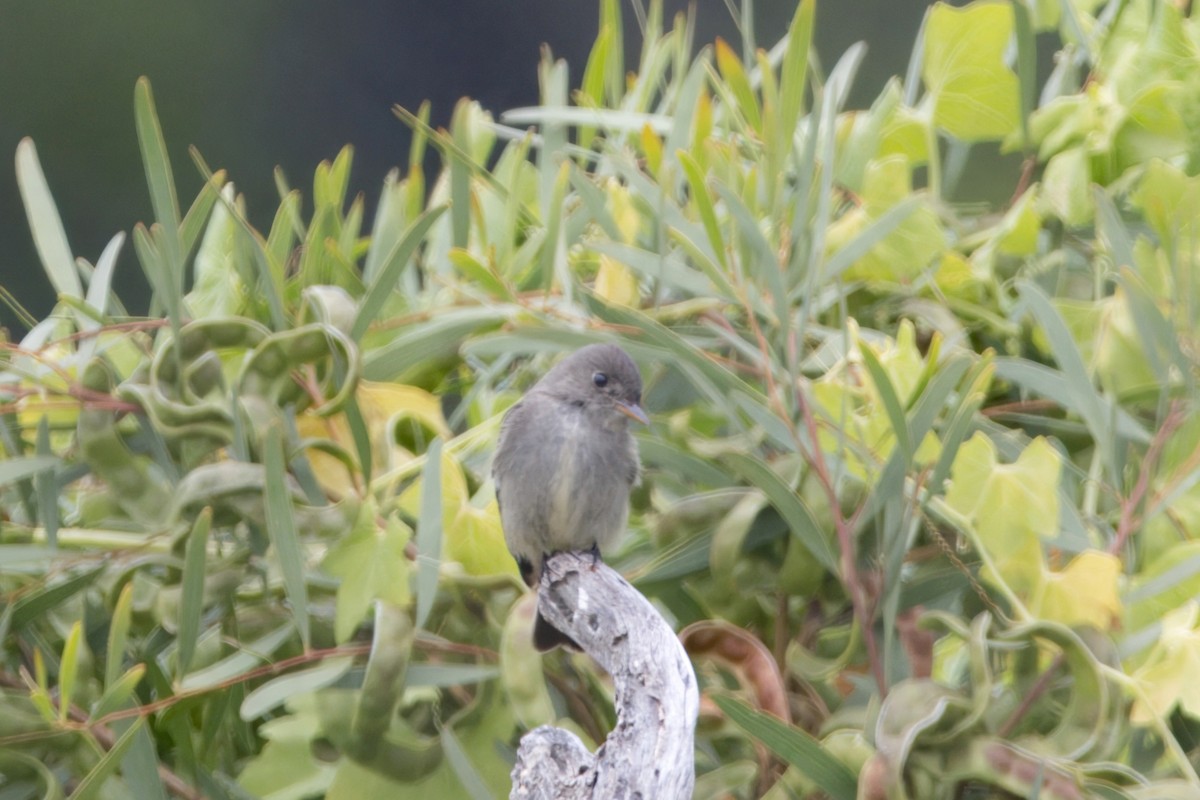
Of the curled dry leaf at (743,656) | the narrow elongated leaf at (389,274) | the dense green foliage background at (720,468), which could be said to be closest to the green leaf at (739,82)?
the dense green foliage background at (720,468)

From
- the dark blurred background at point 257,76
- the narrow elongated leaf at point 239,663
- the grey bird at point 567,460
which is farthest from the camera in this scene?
the dark blurred background at point 257,76

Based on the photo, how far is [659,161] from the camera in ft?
5.11

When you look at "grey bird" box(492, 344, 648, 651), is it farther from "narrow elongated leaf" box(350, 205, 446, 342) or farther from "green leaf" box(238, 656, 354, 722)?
"green leaf" box(238, 656, 354, 722)

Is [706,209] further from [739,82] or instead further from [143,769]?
[143,769]

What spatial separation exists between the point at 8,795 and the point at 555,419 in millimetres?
938

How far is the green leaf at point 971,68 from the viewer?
5.11 ft

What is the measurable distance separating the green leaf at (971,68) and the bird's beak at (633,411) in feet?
1.51

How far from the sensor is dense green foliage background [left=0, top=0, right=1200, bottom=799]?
46.4 inches

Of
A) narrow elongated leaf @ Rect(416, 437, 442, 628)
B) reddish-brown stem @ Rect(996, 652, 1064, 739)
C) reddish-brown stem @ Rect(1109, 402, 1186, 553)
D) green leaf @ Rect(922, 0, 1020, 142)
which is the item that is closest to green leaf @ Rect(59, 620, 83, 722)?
narrow elongated leaf @ Rect(416, 437, 442, 628)

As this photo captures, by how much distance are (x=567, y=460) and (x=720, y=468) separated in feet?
2.28

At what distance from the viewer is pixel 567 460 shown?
2.07 meters

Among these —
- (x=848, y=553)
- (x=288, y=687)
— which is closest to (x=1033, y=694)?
(x=848, y=553)

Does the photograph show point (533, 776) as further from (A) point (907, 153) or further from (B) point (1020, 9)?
(B) point (1020, 9)

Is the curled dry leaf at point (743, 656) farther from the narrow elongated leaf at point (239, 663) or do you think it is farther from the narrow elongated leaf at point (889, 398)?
the narrow elongated leaf at point (239, 663)
